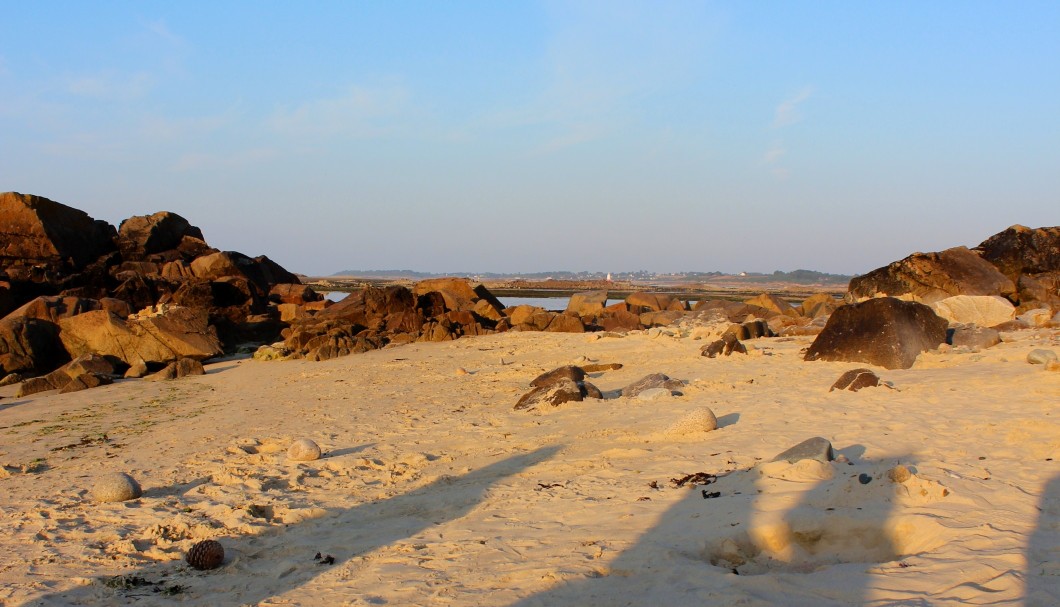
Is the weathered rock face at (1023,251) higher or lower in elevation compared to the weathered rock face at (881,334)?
higher

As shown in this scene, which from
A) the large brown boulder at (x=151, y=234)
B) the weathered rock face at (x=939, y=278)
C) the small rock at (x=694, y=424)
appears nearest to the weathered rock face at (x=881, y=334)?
the small rock at (x=694, y=424)

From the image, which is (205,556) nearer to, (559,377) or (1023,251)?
(559,377)

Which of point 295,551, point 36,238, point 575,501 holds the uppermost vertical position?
point 36,238

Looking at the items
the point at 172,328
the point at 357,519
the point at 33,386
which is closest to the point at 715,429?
the point at 357,519

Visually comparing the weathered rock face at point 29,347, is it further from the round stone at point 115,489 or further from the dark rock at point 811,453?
the dark rock at point 811,453

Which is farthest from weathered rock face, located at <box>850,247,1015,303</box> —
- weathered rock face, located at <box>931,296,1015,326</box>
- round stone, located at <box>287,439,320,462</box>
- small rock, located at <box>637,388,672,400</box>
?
round stone, located at <box>287,439,320,462</box>

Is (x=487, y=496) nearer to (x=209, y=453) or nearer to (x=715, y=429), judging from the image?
(x=715, y=429)

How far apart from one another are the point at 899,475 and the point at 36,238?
21.7 m

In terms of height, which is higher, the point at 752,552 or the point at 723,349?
the point at 723,349

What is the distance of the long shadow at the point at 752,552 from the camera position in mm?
3482

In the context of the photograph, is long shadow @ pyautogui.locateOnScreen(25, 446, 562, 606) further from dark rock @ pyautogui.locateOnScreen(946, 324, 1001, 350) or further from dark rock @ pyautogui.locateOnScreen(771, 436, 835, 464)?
dark rock @ pyautogui.locateOnScreen(946, 324, 1001, 350)

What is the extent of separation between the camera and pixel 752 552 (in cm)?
414

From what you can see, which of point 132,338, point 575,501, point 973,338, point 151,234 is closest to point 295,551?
point 575,501

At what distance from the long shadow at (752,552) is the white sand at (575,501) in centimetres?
1
